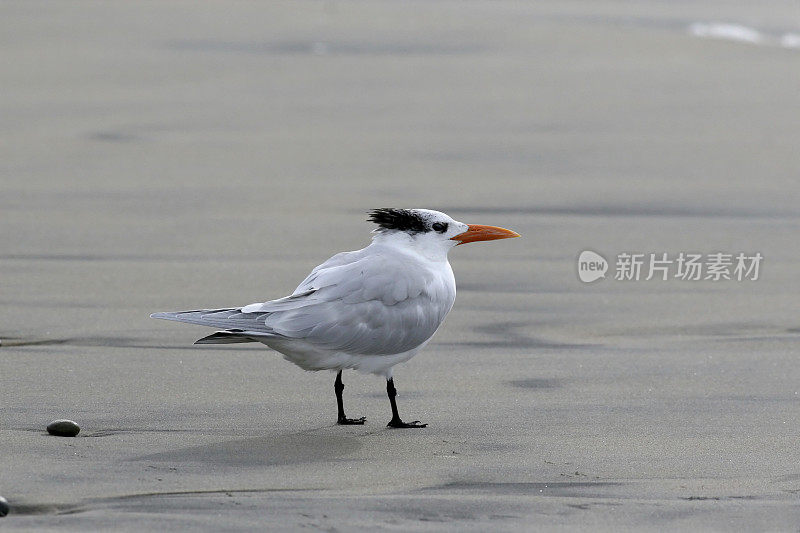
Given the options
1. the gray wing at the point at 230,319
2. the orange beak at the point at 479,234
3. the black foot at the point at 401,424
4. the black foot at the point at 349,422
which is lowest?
the black foot at the point at 349,422

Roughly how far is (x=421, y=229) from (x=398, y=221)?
0.09 m

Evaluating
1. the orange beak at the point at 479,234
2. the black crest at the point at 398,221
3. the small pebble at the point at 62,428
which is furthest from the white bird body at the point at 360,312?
the small pebble at the point at 62,428

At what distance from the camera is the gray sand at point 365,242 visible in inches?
162

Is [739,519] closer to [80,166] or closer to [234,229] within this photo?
[234,229]

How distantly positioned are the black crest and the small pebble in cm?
135

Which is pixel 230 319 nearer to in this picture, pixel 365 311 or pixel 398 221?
pixel 365 311

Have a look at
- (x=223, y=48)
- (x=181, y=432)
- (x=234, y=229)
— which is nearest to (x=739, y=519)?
(x=181, y=432)

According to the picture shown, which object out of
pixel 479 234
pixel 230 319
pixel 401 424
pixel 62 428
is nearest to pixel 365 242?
pixel 479 234

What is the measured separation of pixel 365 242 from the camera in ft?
25.1

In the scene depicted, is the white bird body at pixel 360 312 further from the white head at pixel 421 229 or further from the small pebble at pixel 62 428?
the small pebble at pixel 62 428

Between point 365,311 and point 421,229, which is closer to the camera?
point 365,311

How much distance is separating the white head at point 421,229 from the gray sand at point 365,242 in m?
0.56

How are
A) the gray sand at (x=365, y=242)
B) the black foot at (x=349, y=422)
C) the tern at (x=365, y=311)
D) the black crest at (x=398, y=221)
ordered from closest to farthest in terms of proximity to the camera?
1. the gray sand at (x=365, y=242)
2. the tern at (x=365, y=311)
3. the black foot at (x=349, y=422)
4. the black crest at (x=398, y=221)

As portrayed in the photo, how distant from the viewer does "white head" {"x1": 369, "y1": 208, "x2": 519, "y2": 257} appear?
17.0 feet
